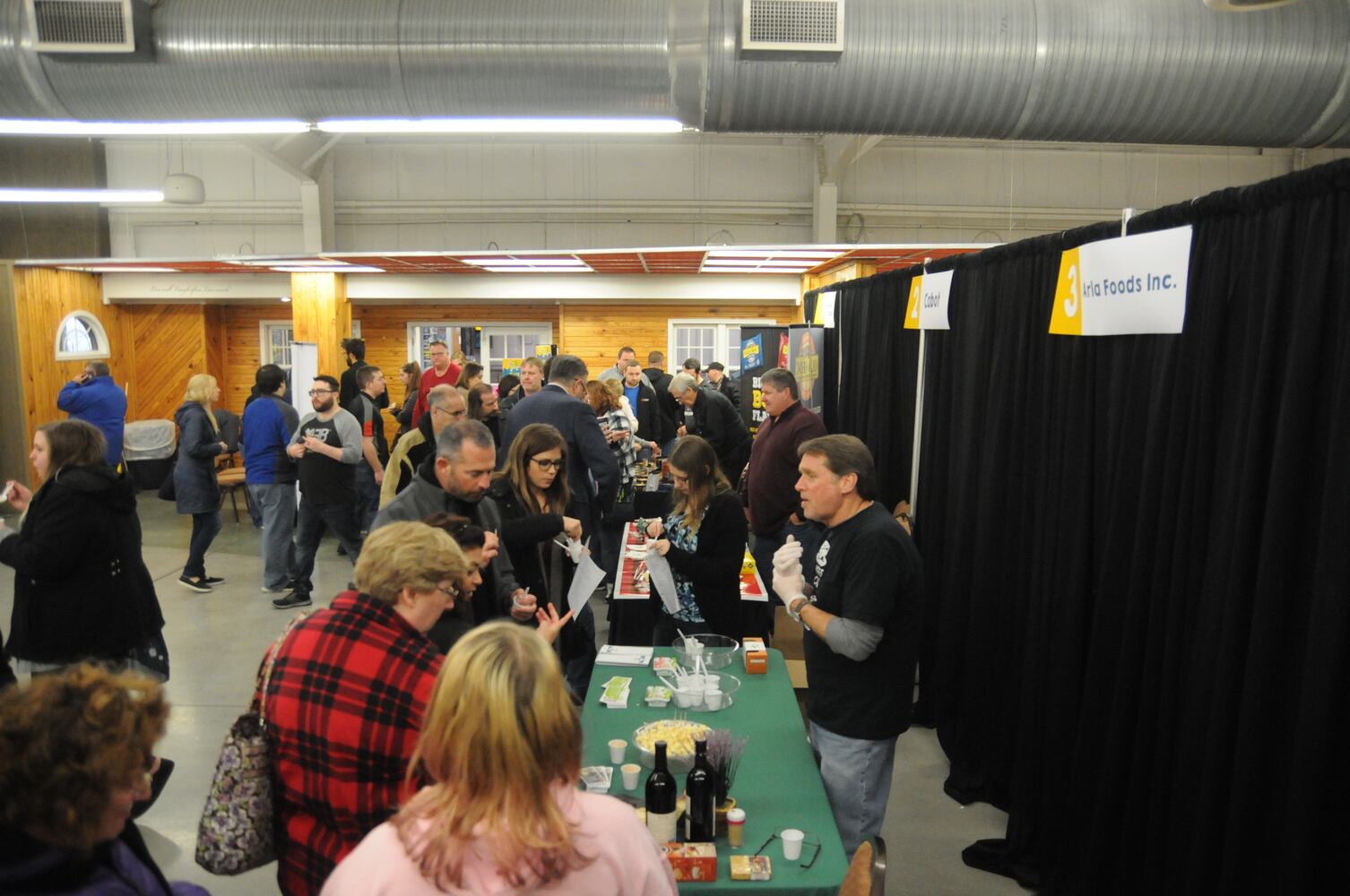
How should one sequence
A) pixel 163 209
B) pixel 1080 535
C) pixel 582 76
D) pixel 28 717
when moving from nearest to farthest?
pixel 28 717 < pixel 1080 535 < pixel 582 76 < pixel 163 209

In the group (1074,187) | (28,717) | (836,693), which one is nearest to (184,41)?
(28,717)

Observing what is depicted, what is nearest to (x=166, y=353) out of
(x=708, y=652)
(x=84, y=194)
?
(x=84, y=194)

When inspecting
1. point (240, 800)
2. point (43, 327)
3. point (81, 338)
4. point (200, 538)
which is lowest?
point (200, 538)

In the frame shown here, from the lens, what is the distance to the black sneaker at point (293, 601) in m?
6.32

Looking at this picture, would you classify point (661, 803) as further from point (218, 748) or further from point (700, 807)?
point (218, 748)

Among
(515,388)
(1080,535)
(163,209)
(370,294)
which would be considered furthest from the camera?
(163,209)

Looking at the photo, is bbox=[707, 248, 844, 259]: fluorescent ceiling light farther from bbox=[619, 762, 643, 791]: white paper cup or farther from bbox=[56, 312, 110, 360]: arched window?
bbox=[56, 312, 110, 360]: arched window

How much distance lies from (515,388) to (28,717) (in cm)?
763

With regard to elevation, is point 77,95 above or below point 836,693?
above

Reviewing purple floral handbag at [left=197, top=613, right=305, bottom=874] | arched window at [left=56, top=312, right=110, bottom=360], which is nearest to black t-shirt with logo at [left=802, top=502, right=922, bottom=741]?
purple floral handbag at [left=197, top=613, right=305, bottom=874]

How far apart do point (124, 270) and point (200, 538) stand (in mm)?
6489

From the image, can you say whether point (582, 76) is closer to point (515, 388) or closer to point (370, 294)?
point (515, 388)

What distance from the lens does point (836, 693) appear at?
2.65 m

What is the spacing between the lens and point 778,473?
518 cm
